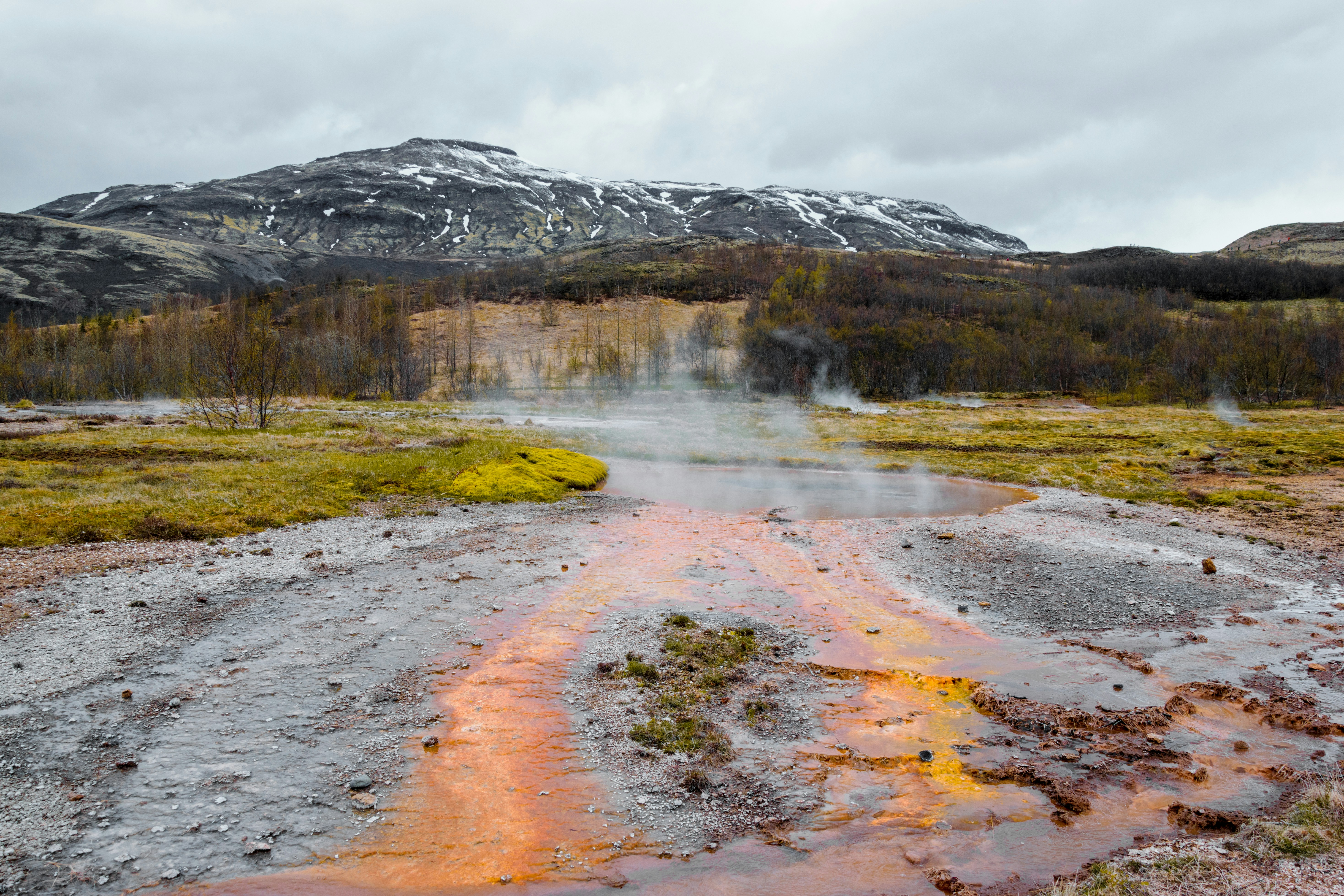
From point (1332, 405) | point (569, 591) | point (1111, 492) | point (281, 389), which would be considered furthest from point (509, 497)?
point (1332, 405)

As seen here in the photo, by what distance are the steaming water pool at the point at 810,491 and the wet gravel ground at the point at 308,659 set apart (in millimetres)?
3995

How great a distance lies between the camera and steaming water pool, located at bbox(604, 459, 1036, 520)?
21.2 meters

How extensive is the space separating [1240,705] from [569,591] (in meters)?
9.86

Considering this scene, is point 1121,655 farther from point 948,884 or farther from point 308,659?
point 308,659

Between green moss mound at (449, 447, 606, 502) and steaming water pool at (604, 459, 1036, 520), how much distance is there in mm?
1229

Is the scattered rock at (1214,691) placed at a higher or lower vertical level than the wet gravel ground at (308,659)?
lower

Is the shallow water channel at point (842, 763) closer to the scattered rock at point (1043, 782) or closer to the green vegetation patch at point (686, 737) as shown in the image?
the scattered rock at point (1043, 782)

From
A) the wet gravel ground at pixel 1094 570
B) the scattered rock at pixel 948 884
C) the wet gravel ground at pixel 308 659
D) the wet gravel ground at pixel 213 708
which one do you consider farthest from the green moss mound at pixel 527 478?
the scattered rock at pixel 948 884

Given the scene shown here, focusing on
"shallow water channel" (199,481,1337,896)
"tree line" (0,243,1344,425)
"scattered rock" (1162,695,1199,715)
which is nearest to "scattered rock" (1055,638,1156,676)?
"shallow water channel" (199,481,1337,896)

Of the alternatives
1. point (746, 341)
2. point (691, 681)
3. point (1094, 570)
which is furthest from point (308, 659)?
point (746, 341)

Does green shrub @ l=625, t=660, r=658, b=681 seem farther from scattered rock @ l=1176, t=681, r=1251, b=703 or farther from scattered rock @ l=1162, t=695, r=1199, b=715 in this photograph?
scattered rock @ l=1176, t=681, r=1251, b=703

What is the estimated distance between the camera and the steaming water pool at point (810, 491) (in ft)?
69.5

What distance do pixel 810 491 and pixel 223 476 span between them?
1963 centimetres

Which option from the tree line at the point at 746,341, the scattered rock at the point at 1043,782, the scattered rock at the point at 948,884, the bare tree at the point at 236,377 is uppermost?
the tree line at the point at 746,341
